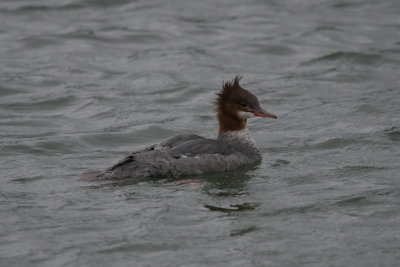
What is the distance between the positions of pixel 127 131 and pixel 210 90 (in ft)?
8.90

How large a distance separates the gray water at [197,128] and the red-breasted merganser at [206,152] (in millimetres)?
145

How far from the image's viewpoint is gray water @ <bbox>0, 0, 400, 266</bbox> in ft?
23.7

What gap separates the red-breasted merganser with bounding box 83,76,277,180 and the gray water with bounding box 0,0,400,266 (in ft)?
0.48

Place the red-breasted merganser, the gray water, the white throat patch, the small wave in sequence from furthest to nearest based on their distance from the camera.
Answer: the small wave < the white throat patch < the red-breasted merganser < the gray water

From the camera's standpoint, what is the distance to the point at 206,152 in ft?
30.7

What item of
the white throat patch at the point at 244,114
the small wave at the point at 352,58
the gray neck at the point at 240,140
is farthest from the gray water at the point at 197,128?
the white throat patch at the point at 244,114

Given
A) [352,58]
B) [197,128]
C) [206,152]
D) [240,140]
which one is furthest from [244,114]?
[352,58]

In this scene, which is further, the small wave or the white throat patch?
the small wave

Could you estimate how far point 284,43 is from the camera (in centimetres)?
1614

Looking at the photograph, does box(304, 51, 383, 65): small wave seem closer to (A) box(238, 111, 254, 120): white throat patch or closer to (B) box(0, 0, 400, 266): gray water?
(B) box(0, 0, 400, 266): gray water

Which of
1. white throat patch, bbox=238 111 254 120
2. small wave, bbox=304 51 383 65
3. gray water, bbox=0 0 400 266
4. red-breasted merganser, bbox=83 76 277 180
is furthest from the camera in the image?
small wave, bbox=304 51 383 65

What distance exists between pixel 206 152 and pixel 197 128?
2381 millimetres

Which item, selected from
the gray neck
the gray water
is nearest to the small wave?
the gray water

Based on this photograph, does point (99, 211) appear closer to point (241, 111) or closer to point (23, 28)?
point (241, 111)
